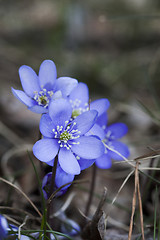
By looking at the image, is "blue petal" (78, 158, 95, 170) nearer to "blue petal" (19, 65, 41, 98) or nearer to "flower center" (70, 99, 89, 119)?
"flower center" (70, 99, 89, 119)

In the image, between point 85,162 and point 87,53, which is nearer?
point 85,162

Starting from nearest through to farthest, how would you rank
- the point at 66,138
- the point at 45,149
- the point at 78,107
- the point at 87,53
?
the point at 45,149 < the point at 66,138 < the point at 78,107 < the point at 87,53

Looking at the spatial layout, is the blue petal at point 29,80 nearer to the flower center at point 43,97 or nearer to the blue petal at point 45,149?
the flower center at point 43,97

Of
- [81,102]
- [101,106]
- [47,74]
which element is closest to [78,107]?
[81,102]

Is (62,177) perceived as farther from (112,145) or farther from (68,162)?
(112,145)

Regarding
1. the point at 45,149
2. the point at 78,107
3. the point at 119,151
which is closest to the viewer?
the point at 45,149

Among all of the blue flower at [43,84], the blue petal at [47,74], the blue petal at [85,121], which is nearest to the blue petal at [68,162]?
the blue petal at [85,121]
